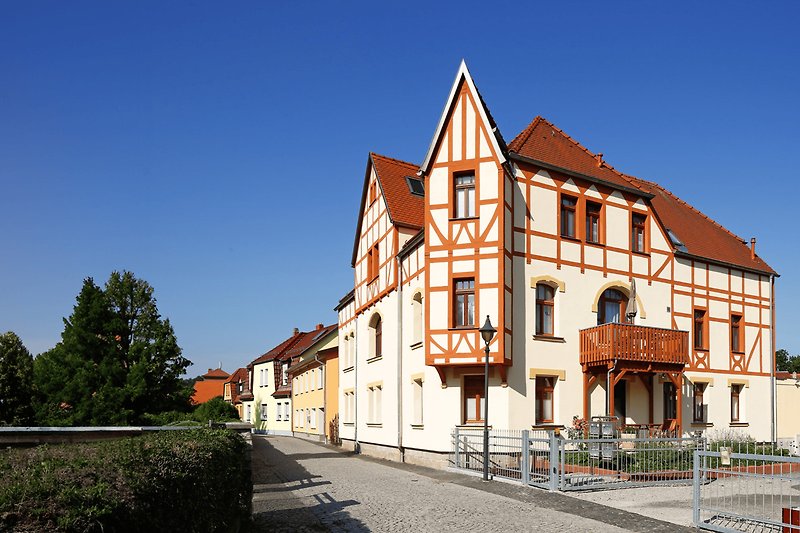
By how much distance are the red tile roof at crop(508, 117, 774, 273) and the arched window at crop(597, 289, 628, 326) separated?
11.5ft

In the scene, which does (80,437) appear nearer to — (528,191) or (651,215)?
(528,191)

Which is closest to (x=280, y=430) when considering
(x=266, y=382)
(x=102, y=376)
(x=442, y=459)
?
(x=266, y=382)

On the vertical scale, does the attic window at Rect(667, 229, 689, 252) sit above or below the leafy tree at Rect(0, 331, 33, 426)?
above

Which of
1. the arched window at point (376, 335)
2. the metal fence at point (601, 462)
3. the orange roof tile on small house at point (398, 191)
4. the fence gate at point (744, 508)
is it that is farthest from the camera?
the arched window at point (376, 335)

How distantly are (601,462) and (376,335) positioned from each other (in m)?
13.9

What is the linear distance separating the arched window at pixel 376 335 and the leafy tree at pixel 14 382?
16.3m

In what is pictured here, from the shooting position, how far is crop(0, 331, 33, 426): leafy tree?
115 ft

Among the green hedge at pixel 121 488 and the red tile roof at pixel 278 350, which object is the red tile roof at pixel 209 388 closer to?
the red tile roof at pixel 278 350

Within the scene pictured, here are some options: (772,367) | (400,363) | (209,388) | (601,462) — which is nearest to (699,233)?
(772,367)

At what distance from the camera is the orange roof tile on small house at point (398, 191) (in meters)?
26.8

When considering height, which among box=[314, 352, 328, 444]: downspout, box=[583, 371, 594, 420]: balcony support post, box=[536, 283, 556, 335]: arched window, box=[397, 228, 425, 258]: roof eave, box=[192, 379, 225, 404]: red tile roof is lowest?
box=[192, 379, 225, 404]: red tile roof

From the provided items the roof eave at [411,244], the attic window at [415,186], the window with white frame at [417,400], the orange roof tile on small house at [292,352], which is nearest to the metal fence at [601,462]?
the window with white frame at [417,400]

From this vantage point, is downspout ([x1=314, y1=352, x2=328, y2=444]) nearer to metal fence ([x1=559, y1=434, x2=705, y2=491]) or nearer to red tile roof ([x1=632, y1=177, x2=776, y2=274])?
red tile roof ([x1=632, y1=177, x2=776, y2=274])

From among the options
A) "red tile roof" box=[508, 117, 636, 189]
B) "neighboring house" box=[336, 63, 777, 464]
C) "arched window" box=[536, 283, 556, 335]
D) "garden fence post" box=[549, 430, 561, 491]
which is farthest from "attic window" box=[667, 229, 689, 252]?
"garden fence post" box=[549, 430, 561, 491]
